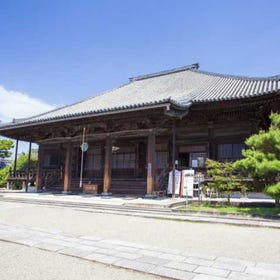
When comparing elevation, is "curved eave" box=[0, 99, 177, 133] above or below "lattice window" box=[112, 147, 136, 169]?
above

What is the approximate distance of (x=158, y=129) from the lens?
13125mm

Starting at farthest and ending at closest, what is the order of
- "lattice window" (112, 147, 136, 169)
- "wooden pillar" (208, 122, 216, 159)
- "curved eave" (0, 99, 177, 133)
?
"lattice window" (112, 147, 136, 169) → "wooden pillar" (208, 122, 216, 159) → "curved eave" (0, 99, 177, 133)

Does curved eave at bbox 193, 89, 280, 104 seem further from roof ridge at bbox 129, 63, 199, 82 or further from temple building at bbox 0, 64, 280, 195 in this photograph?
roof ridge at bbox 129, 63, 199, 82

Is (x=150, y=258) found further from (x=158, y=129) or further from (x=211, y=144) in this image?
(x=211, y=144)

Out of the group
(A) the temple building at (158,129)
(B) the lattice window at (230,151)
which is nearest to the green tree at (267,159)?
(A) the temple building at (158,129)

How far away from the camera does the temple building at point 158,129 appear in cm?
1227

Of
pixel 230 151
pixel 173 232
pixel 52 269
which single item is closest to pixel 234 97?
pixel 230 151

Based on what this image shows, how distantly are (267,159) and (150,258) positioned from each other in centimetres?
534

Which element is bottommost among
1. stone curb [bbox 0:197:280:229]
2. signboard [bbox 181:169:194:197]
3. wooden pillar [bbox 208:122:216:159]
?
stone curb [bbox 0:197:280:229]

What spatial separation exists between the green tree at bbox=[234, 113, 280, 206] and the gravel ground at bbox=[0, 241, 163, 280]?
18.0 feet

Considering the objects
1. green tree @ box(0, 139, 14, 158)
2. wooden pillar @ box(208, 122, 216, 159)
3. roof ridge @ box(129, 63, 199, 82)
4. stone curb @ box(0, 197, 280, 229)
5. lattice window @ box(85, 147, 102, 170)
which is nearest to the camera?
stone curb @ box(0, 197, 280, 229)

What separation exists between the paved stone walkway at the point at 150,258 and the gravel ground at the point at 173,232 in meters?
0.41

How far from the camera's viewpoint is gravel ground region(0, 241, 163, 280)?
3.75 m

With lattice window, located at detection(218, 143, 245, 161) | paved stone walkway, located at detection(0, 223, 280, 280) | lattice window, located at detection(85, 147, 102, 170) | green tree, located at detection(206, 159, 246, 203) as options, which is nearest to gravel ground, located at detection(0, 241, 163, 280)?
paved stone walkway, located at detection(0, 223, 280, 280)
